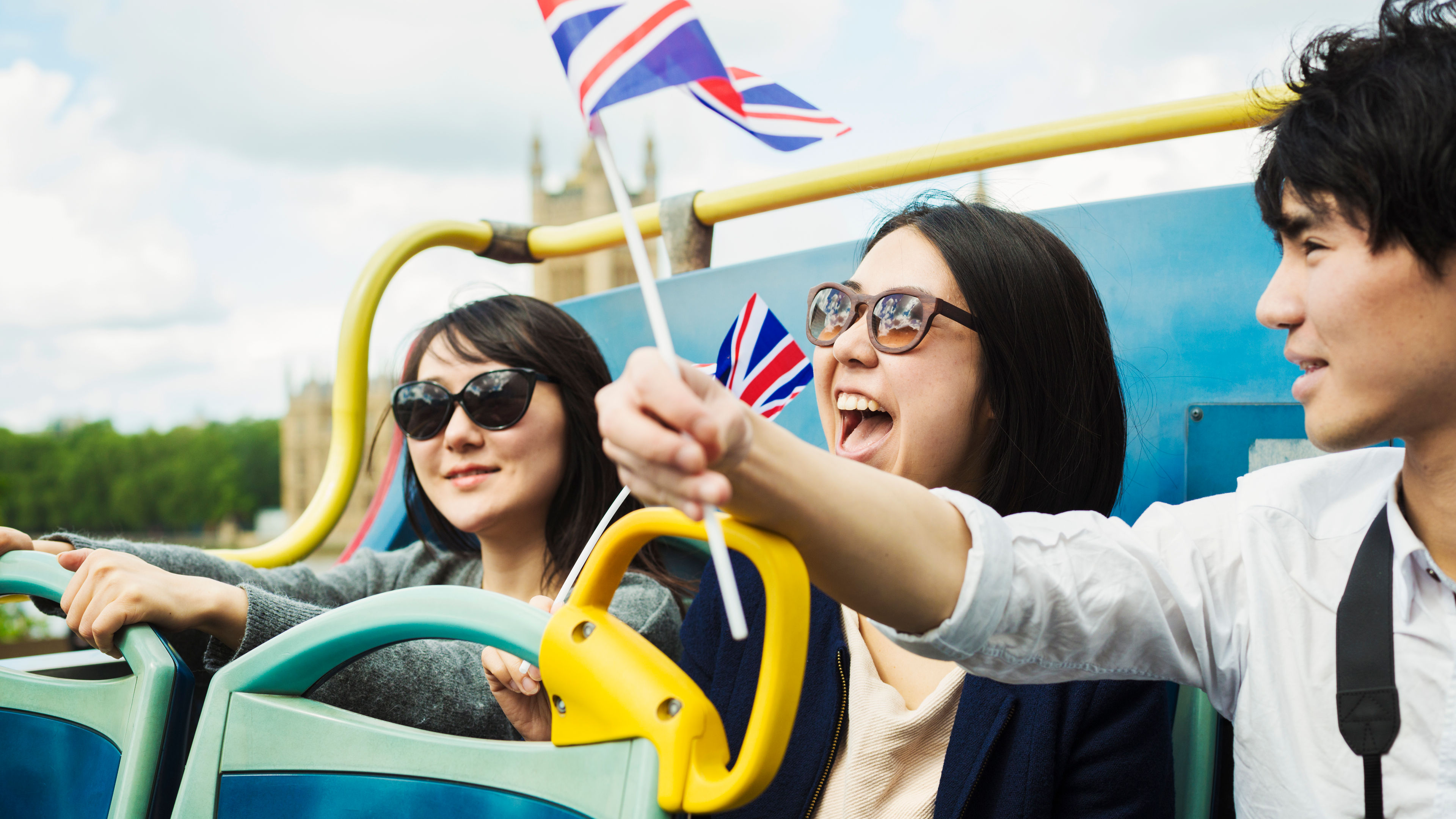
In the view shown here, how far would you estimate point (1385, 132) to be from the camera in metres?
0.88

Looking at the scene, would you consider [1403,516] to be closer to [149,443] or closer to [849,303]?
[849,303]

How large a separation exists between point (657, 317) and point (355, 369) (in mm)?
2117

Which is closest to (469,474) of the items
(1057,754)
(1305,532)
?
(1057,754)

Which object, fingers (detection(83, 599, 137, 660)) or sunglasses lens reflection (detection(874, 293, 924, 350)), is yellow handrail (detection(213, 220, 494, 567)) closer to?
fingers (detection(83, 599, 137, 660))

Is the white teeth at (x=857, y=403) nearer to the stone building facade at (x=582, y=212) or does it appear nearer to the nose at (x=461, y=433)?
the nose at (x=461, y=433)

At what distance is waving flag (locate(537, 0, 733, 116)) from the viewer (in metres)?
0.76

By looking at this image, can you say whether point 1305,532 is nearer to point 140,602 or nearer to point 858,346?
point 858,346

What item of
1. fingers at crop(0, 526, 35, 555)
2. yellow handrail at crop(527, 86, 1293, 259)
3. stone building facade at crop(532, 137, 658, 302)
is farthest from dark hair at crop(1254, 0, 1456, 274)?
stone building facade at crop(532, 137, 658, 302)

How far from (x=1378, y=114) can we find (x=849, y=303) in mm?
696

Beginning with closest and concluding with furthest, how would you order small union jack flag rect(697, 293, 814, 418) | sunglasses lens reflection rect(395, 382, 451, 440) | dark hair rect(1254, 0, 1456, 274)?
1. dark hair rect(1254, 0, 1456, 274)
2. small union jack flag rect(697, 293, 814, 418)
3. sunglasses lens reflection rect(395, 382, 451, 440)

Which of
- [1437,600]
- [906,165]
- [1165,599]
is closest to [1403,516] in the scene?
[1437,600]

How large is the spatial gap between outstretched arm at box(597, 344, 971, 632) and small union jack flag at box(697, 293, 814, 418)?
808 millimetres

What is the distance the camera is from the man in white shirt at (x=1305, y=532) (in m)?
0.80

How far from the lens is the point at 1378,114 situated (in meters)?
0.89
